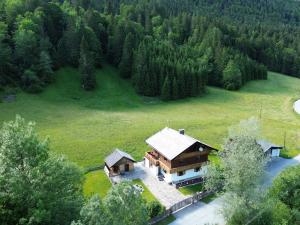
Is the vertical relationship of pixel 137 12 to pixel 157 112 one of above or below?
above

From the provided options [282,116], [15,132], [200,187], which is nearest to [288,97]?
[282,116]

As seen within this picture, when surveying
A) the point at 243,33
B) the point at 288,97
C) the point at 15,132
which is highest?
the point at 15,132

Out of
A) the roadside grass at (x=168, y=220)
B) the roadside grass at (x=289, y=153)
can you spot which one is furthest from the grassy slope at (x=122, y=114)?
the roadside grass at (x=168, y=220)

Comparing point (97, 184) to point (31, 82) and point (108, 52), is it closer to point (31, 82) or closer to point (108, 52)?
point (31, 82)

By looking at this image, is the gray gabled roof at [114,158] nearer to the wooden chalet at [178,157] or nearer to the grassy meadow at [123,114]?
the grassy meadow at [123,114]

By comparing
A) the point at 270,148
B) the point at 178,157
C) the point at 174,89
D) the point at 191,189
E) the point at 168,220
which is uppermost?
the point at 178,157

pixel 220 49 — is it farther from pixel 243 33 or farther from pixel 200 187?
pixel 200 187

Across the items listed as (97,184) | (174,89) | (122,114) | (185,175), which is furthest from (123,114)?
(185,175)
